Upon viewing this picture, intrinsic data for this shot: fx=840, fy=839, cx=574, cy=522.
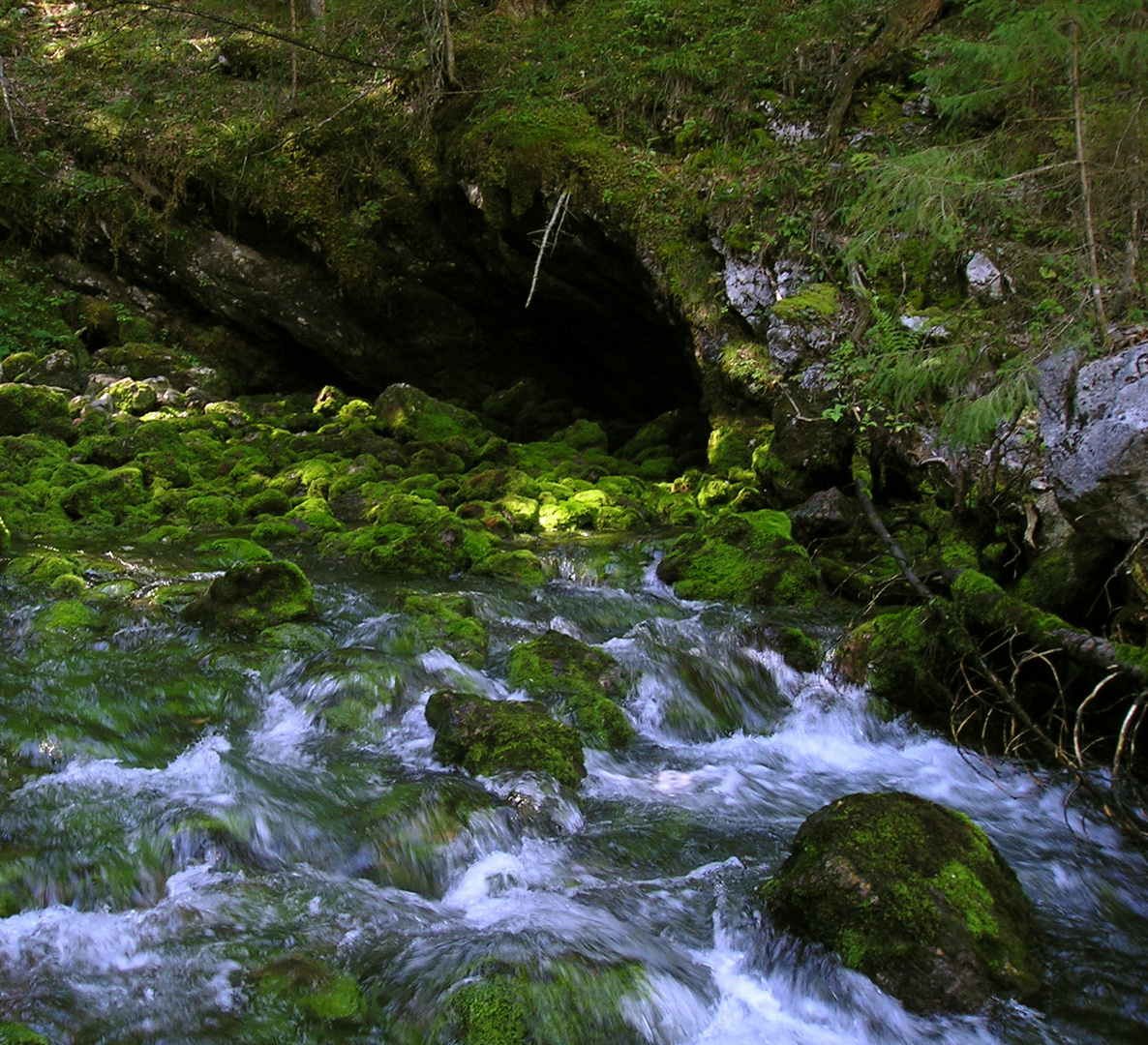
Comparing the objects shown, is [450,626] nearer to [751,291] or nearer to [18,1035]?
[18,1035]

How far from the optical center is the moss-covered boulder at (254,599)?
6.66 metres

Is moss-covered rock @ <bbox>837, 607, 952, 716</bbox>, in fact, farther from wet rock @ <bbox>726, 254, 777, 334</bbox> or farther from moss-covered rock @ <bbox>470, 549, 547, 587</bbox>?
wet rock @ <bbox>726, 254, 777, 334</bbox>

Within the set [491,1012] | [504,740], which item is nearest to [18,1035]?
[491,1012]

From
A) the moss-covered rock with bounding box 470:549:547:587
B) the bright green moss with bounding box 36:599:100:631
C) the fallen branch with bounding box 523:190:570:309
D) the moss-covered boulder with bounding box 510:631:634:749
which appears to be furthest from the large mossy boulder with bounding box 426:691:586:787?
the fallen branch with bounding box 523:190:570:309

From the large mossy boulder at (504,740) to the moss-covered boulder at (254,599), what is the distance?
7.20 ft

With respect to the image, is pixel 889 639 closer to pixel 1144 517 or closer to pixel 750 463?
pixel 1144 517

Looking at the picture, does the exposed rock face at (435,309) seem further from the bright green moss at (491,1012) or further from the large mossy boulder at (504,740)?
the bright green moss at (491,1012)

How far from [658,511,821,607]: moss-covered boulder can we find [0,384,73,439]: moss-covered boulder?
9.60 meters

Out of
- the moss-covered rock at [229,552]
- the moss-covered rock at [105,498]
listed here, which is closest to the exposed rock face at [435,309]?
the moss-covered rock at [105,498]

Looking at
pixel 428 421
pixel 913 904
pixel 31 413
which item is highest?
pixel 428 421

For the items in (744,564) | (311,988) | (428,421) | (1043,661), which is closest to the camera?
(311,988)

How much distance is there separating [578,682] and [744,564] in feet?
9.13

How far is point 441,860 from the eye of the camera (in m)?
4.11

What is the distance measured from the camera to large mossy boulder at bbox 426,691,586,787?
4.82 meters
